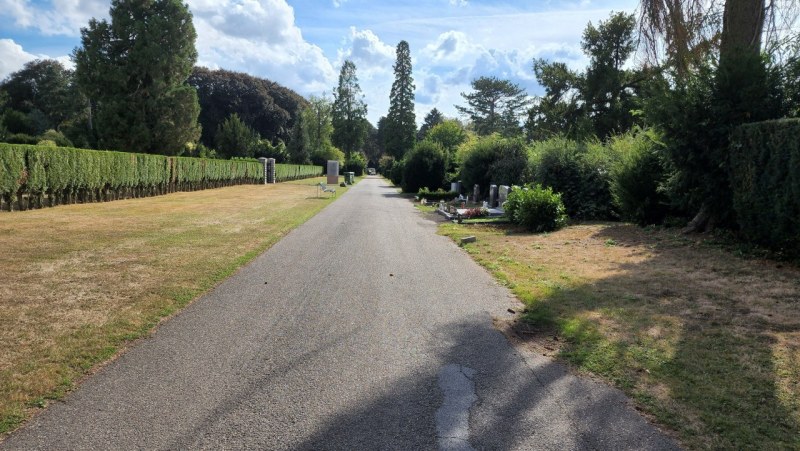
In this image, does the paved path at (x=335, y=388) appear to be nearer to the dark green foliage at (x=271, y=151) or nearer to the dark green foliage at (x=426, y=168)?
the dark green foliage at (x=426, y=168)

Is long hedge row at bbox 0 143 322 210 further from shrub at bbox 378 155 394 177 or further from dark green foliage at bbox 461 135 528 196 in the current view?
shrub at bbox 378 155 394 177

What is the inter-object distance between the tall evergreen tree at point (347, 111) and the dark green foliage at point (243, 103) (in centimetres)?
256

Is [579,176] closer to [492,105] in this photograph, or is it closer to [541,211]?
[541,211]

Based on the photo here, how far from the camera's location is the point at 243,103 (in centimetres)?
8056

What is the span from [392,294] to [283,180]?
50142 mm

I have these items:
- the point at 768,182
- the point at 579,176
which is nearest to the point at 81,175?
the point at 579,176

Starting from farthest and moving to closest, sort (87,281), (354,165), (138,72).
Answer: (354,165)
(138,72)
(87,281)

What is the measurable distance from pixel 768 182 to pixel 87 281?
1045 centimetres

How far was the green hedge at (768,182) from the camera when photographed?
24.4 ft

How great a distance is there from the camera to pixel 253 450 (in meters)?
2.85

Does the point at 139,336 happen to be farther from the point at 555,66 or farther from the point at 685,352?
the point at 555,66

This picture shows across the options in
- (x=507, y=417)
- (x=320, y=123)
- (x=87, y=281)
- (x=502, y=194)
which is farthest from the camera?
(x=320, y=123)

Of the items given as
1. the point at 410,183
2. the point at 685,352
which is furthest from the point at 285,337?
the point at 410,183

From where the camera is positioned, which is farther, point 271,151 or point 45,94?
point 271,151
